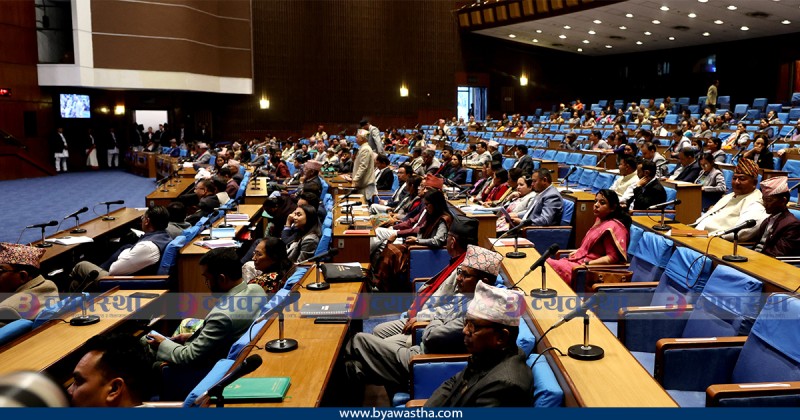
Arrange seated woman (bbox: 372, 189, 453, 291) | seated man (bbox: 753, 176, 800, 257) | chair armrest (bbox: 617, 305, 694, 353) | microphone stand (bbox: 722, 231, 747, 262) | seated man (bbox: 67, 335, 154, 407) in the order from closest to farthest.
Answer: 1. seated man (bbox: 67, 335, 154, 407)
2. chair armrest (bbox: 617, 305, 694, 353)
3. microphone stand (bbox: 722, 231, 747, 262)
4. seated man (bbox: 753, 176, 800, 257)
5. seated woman (bbox: 372, 189, 453, 291)

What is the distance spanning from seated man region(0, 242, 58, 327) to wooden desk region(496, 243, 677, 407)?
2.72 metres

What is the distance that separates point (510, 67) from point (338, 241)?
774 inches

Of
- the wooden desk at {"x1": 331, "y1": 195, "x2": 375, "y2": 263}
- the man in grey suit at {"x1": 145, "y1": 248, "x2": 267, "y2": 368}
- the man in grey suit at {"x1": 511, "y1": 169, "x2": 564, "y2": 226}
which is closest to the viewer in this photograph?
the man in grey suit at {"x1": 145, "y1": 248, "x2": 267, "y2": 368}

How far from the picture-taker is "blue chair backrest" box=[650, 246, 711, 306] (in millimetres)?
3648

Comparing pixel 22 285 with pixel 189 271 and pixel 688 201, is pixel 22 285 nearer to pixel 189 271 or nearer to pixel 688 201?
pixel 189 271

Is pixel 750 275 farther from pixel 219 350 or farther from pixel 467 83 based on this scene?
pixel 467 83

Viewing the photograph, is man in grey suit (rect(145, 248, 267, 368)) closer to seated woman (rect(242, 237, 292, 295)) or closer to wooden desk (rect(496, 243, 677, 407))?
seated woman (rect(242, 237, 292, 295))

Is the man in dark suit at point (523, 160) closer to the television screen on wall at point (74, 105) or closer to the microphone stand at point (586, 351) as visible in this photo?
the microphone stand at point (586, 351)

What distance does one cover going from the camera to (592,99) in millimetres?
24703

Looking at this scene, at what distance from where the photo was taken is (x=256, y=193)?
8.22 meters

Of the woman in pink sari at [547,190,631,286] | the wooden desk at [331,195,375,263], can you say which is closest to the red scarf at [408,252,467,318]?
the woman in pink sari at [547,190,631,286]

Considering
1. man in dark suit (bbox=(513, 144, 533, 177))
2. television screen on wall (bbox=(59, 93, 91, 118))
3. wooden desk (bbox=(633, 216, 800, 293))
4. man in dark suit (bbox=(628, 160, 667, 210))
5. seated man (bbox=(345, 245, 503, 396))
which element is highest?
television screen on wall (bbox=(59, 93, 91, 118))

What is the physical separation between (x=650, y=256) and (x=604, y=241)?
1.20ft

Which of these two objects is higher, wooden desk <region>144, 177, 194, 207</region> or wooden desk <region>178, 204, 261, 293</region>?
wooden desk <region>144, 177, 194, 207</region>
